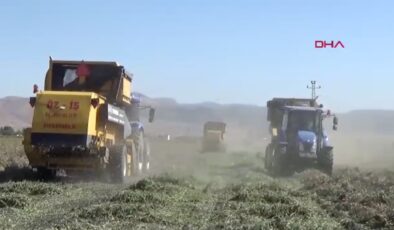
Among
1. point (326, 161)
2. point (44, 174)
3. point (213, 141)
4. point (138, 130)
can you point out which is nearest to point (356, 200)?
point (44, 174)

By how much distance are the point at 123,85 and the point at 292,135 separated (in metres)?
8.35

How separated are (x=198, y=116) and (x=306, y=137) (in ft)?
373

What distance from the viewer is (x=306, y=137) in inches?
1105

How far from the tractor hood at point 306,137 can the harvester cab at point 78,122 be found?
814 cm

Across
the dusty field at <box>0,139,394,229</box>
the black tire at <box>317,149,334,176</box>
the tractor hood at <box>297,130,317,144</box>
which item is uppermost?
the tractor hood at <box>297,130,317,144</box>

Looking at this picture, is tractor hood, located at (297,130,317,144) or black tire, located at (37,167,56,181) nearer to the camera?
black tire, located at (37,167,56,181)

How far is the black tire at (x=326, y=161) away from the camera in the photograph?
27688 mm

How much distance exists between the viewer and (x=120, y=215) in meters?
12.6

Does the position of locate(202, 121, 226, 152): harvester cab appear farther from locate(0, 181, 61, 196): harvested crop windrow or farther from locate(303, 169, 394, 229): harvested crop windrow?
locate(0, 181, 61, 196): harvested crop windrow

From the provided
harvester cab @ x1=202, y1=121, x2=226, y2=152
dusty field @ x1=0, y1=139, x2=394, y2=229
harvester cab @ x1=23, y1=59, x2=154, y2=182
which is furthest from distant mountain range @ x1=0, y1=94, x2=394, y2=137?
dusty field @ x1=0, y1=139, x2=394, y2=229

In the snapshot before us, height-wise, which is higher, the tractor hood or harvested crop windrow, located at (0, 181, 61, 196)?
the tractor hood

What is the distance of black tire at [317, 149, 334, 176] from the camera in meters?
27.7

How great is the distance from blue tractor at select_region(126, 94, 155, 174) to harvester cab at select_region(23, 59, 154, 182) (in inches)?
131

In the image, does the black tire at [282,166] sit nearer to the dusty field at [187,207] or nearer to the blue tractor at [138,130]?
the blue tractor at [138,130]
